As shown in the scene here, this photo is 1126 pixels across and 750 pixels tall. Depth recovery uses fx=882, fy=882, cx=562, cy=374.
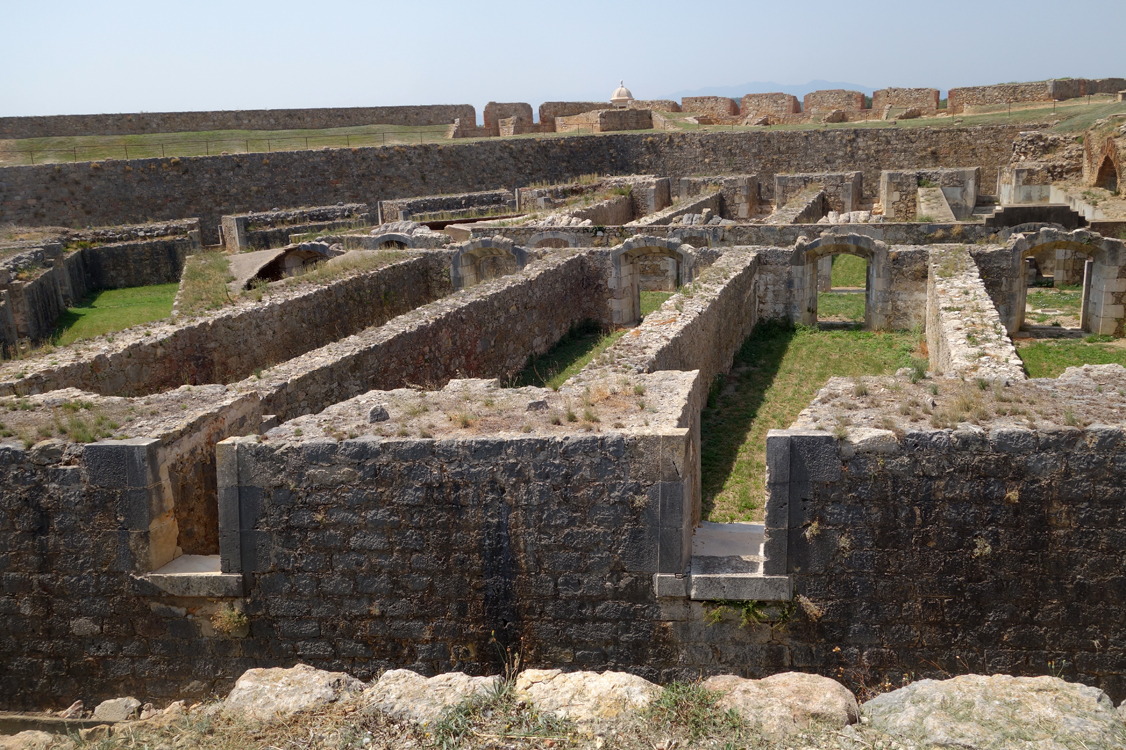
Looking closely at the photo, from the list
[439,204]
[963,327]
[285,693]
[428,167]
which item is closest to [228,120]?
[428,167]

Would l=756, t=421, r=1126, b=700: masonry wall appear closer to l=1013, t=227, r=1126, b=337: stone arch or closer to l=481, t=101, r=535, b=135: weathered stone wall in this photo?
l=1013, t=227, r=1126, b=337: stone arch

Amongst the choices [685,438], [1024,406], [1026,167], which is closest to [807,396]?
[1024,406]

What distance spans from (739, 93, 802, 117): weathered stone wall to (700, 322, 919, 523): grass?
96.7ft

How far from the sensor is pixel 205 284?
50.3 feet

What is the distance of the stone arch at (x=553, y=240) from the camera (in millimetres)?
20047

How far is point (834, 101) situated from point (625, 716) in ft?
144

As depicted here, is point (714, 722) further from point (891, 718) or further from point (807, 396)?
point (807, 396)

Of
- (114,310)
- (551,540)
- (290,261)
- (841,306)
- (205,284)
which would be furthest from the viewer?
(114,310)

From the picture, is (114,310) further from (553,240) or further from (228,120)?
(228,120)

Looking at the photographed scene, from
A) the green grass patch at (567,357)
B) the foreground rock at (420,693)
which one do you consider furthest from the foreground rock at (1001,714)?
the green grass patch at (567,357)

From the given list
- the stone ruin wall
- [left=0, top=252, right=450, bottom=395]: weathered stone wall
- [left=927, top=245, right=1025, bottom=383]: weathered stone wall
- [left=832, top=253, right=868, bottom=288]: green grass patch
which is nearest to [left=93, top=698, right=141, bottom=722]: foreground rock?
[left=0, top=252, right=450, bottom=395]: weathered stone wall

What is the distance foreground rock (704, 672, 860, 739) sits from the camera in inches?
159

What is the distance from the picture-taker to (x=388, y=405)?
23.2 ft

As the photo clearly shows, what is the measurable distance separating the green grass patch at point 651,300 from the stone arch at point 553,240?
2.06m
